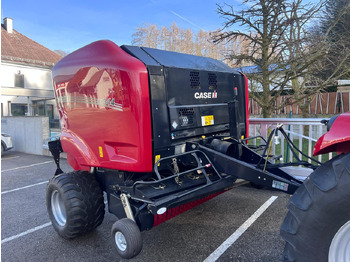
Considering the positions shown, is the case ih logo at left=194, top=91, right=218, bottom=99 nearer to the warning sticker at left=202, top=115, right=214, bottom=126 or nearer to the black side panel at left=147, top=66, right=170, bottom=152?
the warning sticker at left=202, top=115, right=214, bottom=126

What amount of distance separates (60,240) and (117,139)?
5.55 feet

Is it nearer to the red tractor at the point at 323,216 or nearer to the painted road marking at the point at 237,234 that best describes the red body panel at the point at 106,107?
the painted road marking at the point at 237,234

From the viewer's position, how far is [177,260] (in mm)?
3102

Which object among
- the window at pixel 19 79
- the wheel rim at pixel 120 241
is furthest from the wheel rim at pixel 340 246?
the window at pixel 19 79

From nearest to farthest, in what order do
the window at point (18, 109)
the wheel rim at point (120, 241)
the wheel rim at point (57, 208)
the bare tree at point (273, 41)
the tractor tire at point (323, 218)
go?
the tractor tire at point (323, 218) < the wheel rim at point (120, 241) < the wheel rim at point (57, 208) < the bare tree at point (273, 41) < the window at point (18, 109)

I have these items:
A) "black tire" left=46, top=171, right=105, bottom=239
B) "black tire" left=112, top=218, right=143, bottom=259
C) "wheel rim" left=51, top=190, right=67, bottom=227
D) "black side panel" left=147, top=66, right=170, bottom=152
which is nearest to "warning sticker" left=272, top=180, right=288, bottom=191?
"black side panel" left=147, top=66, right=170, bottom=152

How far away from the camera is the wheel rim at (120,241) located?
9.09ft

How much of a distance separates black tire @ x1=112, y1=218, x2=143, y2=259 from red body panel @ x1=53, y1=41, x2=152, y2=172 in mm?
585

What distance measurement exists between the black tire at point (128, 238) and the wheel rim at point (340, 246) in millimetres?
1589

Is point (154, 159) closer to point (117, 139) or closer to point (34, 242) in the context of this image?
point (117, 139)

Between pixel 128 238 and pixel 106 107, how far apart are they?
142cm

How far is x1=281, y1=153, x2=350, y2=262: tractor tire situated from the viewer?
178 centimetres

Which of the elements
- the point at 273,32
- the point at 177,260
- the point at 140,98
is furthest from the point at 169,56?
the point at 273,32

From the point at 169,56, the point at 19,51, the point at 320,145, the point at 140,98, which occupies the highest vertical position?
the point at 19,51
